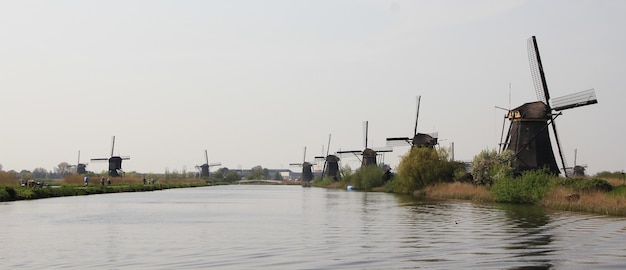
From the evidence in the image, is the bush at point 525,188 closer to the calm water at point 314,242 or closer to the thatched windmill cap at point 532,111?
the thatched windmill cap at point 532,111

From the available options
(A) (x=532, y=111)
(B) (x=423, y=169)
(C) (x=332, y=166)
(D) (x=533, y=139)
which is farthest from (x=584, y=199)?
(C) (x=332, y=166)

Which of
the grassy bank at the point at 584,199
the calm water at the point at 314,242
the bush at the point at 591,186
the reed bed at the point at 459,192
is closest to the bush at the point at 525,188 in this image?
the grassy bank at the point at 584,199

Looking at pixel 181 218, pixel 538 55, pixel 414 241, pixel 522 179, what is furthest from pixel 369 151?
pixel 414 241

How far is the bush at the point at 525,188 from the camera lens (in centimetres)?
5176

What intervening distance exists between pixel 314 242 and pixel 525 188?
34290 mm

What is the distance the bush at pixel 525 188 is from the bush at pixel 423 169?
855 inches

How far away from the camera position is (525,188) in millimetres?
54688

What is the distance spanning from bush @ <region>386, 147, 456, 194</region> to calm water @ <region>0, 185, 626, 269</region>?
142ft

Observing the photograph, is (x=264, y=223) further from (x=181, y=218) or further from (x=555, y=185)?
(x=555, y=185)

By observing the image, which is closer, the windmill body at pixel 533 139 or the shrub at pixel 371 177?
the windmill body at pixel 533 139

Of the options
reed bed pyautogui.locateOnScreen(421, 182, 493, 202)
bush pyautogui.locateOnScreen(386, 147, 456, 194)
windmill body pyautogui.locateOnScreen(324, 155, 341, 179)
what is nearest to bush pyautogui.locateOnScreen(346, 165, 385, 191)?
bush pyautogui.locateOnScreen(386, 147, 456, 194)

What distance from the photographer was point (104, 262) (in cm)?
1942

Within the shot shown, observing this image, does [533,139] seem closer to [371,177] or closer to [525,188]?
[525,188]

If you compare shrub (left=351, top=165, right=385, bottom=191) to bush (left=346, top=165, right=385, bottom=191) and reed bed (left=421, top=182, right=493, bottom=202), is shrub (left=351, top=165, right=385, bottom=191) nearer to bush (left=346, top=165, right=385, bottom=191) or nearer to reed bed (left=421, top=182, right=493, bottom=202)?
bush (left=346, top=165, right=385, bottom=191)
